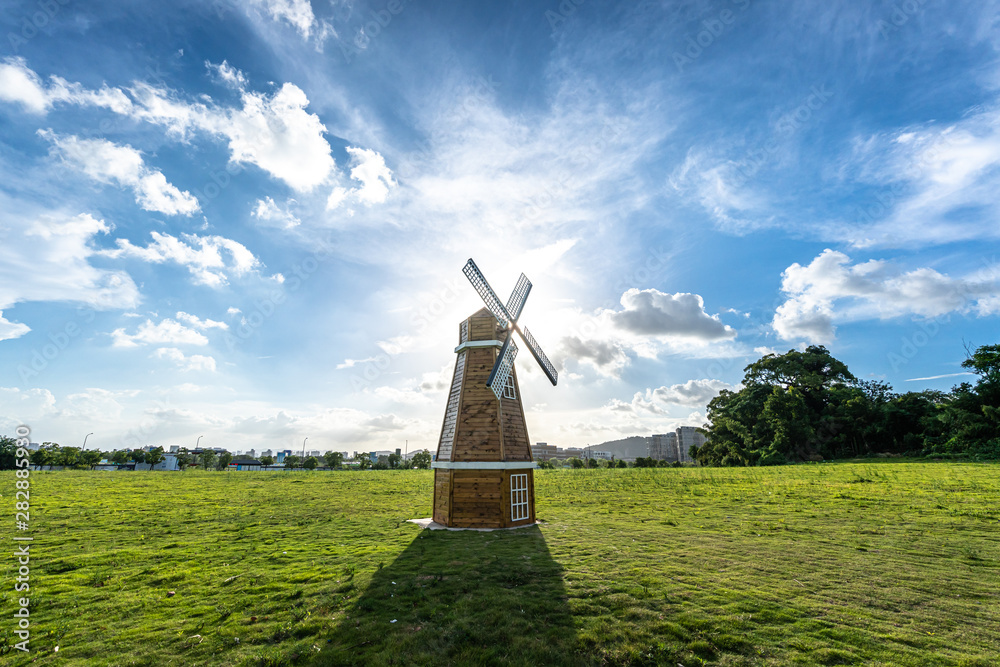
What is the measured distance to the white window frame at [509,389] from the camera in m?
23.7

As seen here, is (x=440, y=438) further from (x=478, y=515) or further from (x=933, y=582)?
(x=933, y=582)

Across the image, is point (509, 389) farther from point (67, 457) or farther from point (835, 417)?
point (67, 457)

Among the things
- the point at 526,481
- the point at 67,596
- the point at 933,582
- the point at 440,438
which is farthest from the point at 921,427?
the point at 67,596

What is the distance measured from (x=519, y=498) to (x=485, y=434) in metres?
4.13

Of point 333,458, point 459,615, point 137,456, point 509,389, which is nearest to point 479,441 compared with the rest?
point 509,389

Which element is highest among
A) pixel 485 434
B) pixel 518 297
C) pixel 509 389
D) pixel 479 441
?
pixel 518 297

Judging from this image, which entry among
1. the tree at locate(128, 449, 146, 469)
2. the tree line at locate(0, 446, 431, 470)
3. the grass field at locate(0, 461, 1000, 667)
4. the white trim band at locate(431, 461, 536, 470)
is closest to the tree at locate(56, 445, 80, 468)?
the tree line at locate(0, 446, 431, 470)

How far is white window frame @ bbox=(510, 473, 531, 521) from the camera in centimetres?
2202

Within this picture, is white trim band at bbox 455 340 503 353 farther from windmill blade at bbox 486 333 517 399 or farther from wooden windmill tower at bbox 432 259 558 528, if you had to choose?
windmill blade at bbox 486 333 517 399

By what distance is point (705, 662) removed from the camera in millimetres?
8516

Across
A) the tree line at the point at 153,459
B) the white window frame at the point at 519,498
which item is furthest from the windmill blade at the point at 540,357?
the tree line at the point at 153,459

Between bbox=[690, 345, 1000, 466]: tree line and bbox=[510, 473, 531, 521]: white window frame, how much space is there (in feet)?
176

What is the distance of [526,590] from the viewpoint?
39.8 feet

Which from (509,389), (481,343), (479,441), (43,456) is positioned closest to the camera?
(479,441)
